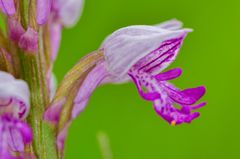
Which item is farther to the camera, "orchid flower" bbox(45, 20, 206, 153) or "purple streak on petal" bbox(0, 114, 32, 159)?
"orchid flower" bbox(45, 20, 206, 153)

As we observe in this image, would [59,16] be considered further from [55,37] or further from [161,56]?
[161,56]

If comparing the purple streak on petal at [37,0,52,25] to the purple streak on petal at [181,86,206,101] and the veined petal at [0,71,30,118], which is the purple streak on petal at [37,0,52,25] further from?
the purple streak on petal at [181,86,206,101]

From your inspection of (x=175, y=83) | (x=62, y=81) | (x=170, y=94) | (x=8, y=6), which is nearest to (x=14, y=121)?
(x=62, y=81)

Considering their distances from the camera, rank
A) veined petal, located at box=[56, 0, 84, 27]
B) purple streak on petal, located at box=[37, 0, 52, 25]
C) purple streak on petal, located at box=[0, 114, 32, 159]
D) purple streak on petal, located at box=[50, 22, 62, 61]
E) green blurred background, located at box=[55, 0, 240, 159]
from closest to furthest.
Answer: purple streak on petal, located at box=[0, 114, 32, 159] → purple streak on petal, located at box=[37, 0, 52, 25] → purple streak on petal, located at box=[50, 22, 62, 61] → veined petal, located at box=[56, 0, 84, 27] → green blurred background, located at box=[55, 0, 240, 159]

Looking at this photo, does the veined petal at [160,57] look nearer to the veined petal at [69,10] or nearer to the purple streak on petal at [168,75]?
the purple streak on petal at [168,75]

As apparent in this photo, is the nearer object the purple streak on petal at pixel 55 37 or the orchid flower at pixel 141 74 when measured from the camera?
the orchid flower at pixel 141 74

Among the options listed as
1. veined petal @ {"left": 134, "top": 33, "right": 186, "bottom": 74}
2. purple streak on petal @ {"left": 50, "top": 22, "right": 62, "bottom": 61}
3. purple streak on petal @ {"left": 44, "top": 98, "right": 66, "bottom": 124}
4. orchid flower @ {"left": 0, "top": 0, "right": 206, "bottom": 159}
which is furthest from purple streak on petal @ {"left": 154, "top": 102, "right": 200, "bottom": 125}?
purple streak on petal @ {"left": 50, "top": 22, "right": 62, "bottom": 61}

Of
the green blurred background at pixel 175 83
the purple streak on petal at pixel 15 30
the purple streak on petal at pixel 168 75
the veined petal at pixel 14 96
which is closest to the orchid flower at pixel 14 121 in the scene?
the veined petal at pixel 14 96

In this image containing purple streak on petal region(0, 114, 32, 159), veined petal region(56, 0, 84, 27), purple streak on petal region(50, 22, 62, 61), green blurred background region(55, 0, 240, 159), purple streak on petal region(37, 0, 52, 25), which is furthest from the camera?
green blurred background region(55, 0, 240, 159)

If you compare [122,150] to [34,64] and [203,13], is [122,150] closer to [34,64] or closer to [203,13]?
[203,13]
